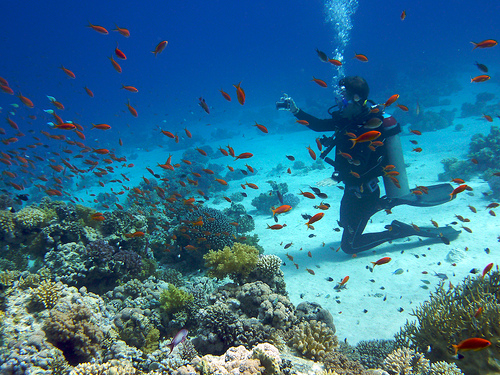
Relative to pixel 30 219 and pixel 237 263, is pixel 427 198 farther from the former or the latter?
pixel 30 219

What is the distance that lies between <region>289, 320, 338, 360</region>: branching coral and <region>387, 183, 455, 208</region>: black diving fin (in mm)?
5441

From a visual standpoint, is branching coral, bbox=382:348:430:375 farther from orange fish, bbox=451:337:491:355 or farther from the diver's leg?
the diver's leg

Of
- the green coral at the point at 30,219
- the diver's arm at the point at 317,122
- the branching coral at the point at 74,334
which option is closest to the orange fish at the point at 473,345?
the branching coral at the point at 74,334

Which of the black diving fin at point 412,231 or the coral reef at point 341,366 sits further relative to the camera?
the black diving fin at point 412,231

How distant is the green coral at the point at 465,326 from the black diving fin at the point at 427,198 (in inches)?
137

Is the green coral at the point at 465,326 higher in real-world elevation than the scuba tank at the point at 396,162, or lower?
lower

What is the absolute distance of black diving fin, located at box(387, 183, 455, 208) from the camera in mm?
7441

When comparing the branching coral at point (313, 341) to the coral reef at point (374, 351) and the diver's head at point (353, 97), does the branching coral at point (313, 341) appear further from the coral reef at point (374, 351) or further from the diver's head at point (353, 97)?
the diver's head at point (353, 97)

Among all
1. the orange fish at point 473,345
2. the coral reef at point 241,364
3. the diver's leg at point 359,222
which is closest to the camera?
the orange fish at point 473,345

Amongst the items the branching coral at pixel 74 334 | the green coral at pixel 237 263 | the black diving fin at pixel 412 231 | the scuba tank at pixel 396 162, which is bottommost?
the branching coral at pixel 74 334

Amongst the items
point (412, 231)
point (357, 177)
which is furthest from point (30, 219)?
point (412, 231)

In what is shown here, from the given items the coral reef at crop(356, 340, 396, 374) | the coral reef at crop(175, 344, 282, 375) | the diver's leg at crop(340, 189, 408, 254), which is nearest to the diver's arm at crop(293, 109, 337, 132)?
the diver's leg at crop(340, 189, 408, 254)

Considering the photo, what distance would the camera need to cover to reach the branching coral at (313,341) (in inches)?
131

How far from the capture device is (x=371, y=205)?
720 cm
